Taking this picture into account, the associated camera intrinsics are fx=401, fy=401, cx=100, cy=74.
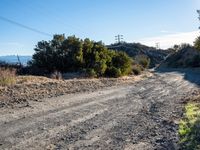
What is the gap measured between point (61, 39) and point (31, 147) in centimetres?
2531

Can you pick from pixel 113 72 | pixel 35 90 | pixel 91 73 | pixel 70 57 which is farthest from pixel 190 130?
pixel 113 72

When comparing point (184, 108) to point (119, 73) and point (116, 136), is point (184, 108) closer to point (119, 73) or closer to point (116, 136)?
point (116, 136)

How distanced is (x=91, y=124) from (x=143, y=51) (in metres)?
132

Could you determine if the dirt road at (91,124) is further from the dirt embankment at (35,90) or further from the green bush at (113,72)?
the green bush at (113,72)

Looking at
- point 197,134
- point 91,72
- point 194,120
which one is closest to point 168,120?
point 194,120

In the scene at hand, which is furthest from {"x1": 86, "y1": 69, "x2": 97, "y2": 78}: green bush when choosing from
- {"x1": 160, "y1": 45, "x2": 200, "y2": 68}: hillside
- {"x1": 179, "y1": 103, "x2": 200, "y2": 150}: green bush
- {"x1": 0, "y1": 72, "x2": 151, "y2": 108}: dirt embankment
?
{"x1": 160, "y1": 45, "x2": 200, "y2": 68}: hillside

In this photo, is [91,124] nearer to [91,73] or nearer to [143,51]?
[91,73]

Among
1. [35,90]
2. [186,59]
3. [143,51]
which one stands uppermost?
[143,51]

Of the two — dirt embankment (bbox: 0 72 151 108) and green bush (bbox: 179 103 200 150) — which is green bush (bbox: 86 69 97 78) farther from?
green bush (bbox: 179 103 200 150)

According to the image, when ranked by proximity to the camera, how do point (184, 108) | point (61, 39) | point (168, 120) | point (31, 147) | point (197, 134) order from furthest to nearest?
point (61, 39), point (184, 108), point (168, 120), point (197, 134), point (31, 147)

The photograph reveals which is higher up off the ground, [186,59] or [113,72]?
[186,59]

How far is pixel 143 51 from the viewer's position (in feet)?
470

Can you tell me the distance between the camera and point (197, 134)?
10.6 metres

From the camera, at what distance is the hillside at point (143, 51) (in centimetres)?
13462
